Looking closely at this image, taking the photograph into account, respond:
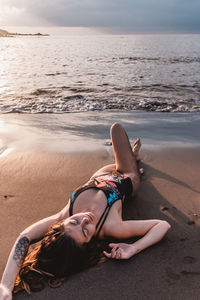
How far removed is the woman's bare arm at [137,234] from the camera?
268 cm

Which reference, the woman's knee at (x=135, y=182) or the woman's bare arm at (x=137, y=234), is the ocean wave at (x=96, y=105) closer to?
the woman's knee at (x=135, y=182)

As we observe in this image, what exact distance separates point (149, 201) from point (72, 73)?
40.9 ft

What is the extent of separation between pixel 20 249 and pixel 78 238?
0.53 m

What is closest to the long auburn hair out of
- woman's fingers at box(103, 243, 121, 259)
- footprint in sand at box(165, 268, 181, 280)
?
woman's fingers at box(103, 243, 121, 259)

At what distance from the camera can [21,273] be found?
2496mm

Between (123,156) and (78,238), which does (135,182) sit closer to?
(123,156)

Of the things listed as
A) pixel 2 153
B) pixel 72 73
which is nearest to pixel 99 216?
pixel 2 153

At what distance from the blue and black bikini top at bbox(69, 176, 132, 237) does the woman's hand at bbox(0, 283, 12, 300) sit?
3.07 feet

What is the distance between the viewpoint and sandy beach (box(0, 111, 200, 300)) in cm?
233

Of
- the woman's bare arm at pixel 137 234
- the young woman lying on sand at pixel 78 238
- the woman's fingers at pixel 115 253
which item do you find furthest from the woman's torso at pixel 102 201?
the woman's fingers at pixel 115 253

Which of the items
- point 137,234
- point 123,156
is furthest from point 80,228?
point 123,156

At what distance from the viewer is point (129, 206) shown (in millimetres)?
3535

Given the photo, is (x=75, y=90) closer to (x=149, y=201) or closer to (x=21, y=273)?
(x=149, y=201)

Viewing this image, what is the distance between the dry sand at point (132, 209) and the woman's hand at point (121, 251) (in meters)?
0.06
